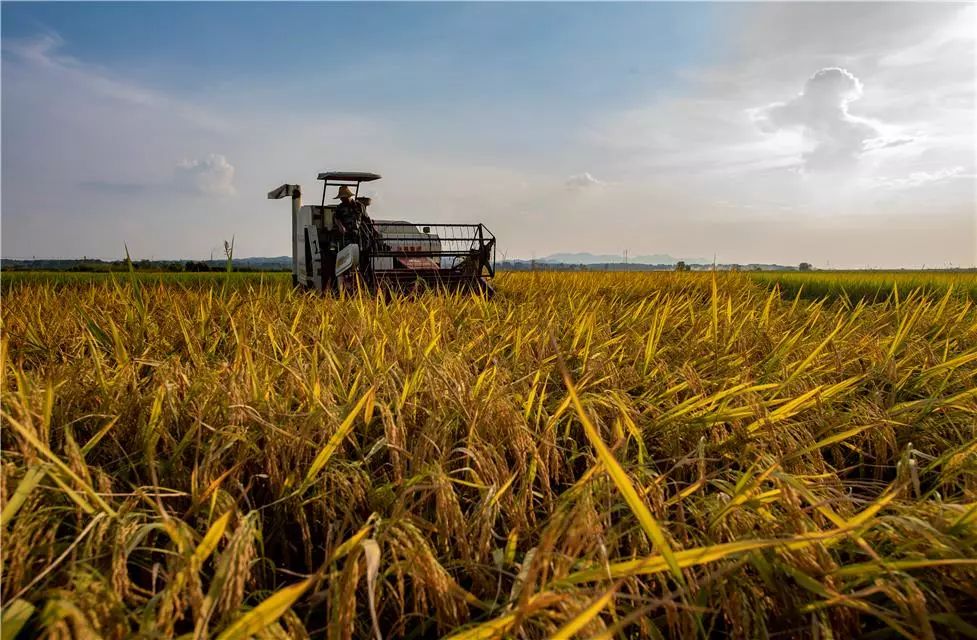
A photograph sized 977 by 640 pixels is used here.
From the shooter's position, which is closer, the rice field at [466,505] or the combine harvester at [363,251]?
the rice field at [466,505]

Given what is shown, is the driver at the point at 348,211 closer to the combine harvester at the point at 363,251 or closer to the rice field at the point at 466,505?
the combine harvester at the point at 363,251

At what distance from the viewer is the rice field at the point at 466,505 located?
3.25 ft

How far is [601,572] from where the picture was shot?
99cm

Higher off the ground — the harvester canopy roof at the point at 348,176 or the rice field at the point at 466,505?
the harvester canopy roof at the point at 348,176

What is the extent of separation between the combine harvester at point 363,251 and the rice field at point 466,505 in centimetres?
481

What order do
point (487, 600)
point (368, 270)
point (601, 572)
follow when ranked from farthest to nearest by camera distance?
point (368, 270) < point (487, 600) < point (601, 572)

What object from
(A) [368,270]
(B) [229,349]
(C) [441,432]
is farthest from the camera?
(A) [368,270]

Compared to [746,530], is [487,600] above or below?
below

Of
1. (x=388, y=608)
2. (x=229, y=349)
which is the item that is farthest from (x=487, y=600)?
(x=229, y=349)

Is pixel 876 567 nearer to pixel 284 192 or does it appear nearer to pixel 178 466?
pixel 178 466

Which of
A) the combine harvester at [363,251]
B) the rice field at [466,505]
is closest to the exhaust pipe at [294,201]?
the combine harvester at [363,251]

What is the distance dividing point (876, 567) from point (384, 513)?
3.57ft

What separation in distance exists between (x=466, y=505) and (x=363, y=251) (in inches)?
245

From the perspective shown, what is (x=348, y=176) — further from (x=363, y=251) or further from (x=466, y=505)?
(x=466, y=505)
